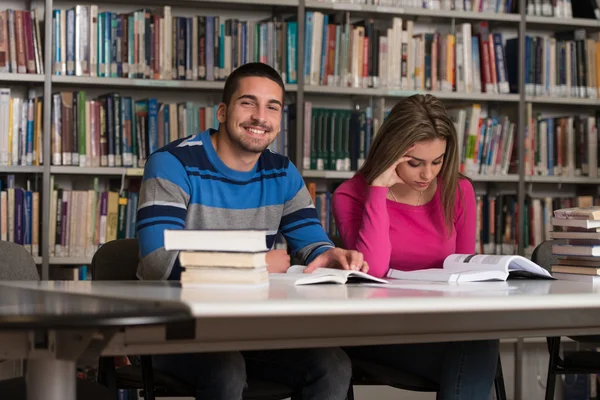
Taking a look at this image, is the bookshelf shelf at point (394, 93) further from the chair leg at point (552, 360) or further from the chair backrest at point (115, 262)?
the chair backrest at point (115, 262)

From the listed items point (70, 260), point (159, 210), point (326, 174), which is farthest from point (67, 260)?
point (159, 210)

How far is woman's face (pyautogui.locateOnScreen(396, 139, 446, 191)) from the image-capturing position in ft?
8.27

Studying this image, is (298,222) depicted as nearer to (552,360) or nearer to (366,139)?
(552,360)

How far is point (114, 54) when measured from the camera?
12.1 feet

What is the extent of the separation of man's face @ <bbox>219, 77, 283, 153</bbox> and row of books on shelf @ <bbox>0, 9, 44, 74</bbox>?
147cm

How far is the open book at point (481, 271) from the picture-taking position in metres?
1.93

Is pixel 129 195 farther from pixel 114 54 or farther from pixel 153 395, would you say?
pixel 153 395

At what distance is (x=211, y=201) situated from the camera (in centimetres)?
229

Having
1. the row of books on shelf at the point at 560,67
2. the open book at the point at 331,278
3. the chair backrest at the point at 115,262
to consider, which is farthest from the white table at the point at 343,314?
the row of books on shelf at the point at 560,67

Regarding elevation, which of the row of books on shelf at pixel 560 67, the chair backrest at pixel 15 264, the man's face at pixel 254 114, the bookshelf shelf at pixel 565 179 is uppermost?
the row of books on shelf at pixel 560 67

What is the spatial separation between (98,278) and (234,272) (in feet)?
2.75

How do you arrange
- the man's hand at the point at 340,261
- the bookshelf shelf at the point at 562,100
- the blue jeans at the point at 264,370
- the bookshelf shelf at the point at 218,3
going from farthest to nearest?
1. the bookshelf shelf at the point at 562,100
2. the bookshelf shelf at the point at 218,3
3. the man's hand at the point at 340,261
4. the blue jeans at the point at 264,370

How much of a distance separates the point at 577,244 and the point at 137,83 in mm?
2124

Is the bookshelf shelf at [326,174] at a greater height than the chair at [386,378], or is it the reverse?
the bookshelf shelf at [326,174]
